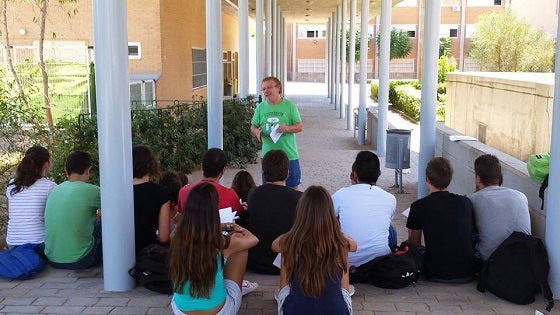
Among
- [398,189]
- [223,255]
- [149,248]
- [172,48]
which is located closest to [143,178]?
[149,248]

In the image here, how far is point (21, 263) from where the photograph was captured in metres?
4.93

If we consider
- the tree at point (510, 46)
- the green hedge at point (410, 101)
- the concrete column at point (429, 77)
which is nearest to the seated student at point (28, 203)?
the concrete column at point (429, 77)

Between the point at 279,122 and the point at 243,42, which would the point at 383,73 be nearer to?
the point at 243,42

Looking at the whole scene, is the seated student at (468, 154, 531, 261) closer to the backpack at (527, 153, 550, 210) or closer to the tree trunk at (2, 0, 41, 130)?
the backpack at (527, 153, 550, 210)

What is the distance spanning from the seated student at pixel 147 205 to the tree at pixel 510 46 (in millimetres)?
24871

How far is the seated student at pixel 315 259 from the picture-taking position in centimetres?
350

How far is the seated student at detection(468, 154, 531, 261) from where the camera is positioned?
15.6 feet

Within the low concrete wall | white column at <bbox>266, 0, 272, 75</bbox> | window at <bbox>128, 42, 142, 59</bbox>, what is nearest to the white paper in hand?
the low concrete wall

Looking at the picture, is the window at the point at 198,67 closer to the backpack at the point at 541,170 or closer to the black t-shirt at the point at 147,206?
the black t-shirt at the point at 147,206

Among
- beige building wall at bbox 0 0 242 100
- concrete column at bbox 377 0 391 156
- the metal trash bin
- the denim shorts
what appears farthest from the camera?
beige building wall at bbox 0 0 242 100

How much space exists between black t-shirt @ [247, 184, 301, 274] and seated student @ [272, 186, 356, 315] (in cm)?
112

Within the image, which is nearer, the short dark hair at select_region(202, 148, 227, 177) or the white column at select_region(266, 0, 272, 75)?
the short dark hair at select_region(202, 148, 227, 177)

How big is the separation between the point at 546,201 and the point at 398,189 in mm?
4851

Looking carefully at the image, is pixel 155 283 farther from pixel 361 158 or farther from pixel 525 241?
pixel 525 241
